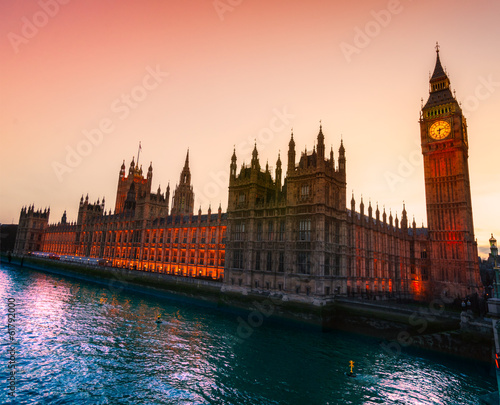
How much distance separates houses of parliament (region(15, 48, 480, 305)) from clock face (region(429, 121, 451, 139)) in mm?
235

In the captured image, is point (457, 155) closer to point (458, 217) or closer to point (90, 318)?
point (458, 217)

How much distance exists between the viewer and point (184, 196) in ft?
468

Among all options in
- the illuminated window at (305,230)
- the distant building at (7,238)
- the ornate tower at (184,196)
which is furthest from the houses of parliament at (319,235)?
the distant building at (7,238)

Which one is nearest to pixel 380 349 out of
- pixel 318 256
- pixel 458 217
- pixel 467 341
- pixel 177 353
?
pixel 467 341

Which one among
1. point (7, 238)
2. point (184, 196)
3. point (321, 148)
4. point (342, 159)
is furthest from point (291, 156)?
point (7, 238)

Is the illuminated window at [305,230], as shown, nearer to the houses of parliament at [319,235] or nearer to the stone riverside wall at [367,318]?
the houses of parliament at [319,235]

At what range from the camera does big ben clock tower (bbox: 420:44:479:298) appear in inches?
2672

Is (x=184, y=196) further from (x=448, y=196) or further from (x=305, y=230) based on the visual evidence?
(x=448, y=196)

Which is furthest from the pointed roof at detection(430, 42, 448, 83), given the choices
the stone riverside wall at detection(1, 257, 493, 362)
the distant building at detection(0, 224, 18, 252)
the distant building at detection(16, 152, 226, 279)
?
the distant building at detection(0, 224, 18, 252)

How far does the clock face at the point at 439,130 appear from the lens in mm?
74375

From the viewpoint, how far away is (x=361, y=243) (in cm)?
5888

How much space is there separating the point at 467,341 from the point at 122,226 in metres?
105

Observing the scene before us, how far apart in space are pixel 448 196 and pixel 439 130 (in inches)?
685

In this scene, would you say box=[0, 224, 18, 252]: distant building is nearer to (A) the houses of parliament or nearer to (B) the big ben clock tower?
(A) the houses of parliament
